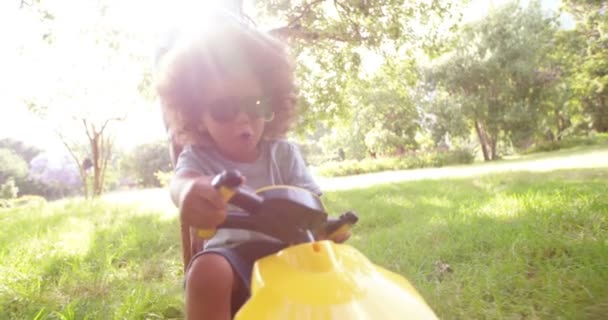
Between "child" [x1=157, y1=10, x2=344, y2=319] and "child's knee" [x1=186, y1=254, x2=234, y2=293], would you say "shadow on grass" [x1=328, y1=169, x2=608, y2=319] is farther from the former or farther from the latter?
"child's knee" [x1=186, y1=254, x2=234, y2=293]

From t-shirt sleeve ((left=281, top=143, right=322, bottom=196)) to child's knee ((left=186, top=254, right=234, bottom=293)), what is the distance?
711 mm

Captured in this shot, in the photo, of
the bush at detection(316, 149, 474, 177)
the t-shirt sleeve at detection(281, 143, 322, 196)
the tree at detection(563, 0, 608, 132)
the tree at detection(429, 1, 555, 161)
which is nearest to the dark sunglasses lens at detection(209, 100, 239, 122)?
the t-shirt sleeve at detection(281, 143, 322, 196)

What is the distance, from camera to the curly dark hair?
168cm

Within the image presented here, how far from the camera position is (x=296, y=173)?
1.88m

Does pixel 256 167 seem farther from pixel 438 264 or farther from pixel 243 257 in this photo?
pixel 438 264

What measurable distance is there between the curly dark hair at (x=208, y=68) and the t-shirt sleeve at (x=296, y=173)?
187 mm

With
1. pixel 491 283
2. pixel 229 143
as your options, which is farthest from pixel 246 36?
pixel 491 283

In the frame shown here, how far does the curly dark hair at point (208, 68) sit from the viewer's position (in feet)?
5.51

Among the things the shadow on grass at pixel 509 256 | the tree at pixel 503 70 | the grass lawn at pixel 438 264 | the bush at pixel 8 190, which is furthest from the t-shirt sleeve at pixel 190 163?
the bush at pixel 8 190

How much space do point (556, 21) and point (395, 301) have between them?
83.2 feet

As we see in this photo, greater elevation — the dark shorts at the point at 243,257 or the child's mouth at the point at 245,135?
the child's mouth at the point at 245,135

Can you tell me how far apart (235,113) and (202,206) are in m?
0.66

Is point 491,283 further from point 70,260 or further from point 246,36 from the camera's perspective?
point 70,260

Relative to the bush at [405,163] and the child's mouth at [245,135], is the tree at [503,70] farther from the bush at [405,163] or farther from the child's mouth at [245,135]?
the child's mouth at [245,135]
